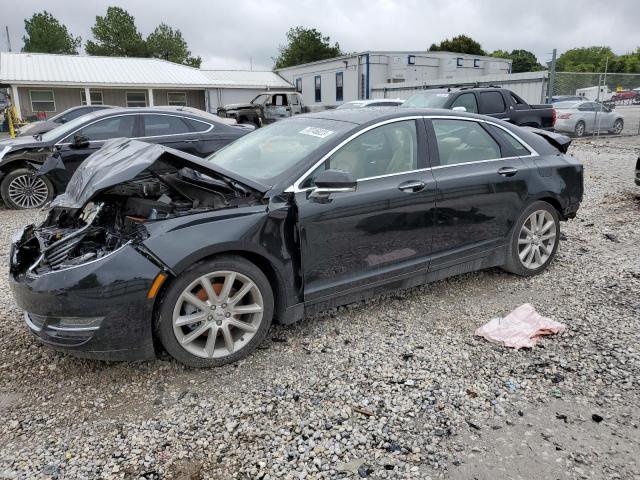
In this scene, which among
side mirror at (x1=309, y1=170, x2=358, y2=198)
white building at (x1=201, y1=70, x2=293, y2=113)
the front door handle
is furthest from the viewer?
white building at (x1=201, y1=70, x2=293, y2=113)

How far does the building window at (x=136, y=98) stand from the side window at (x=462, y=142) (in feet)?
93.6

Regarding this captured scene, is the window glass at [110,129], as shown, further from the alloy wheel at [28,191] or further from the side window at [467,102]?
the side window at [467,102]

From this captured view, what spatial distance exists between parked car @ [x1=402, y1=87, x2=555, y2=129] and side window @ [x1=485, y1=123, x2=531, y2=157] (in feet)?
21.6

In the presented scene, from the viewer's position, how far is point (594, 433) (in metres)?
2.67

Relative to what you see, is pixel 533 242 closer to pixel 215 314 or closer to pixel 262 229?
pixel 262 229

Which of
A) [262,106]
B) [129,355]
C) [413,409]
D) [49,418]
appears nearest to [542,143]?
[413,409]

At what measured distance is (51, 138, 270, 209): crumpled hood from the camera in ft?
10.6

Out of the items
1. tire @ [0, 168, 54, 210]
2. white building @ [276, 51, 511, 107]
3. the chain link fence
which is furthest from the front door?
white building @ [276, 51, 511, 107]

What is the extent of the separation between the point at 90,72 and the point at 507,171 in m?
29.5

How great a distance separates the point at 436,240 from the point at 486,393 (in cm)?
138

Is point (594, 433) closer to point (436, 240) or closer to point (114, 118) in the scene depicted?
point (436, 240)

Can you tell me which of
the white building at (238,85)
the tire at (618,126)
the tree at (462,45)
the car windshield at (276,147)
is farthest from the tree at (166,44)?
the car windshield at (276,147)

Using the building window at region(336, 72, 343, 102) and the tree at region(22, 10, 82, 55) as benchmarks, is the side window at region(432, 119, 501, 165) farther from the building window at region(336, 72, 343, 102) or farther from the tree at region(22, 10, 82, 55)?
the tree at region(22, 10, 82, 55)

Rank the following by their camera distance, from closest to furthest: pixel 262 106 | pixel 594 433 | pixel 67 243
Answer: pixel 594 433 → pixel 67 243 → pixel 262 106
